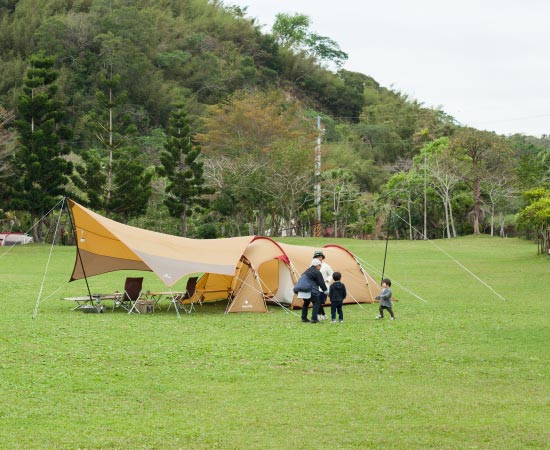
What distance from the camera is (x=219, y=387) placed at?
8758 millimetres

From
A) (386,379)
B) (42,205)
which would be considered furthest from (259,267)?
(42,205)

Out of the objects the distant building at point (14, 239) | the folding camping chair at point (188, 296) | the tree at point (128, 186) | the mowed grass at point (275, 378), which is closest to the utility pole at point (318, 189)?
the tree at point (128, 186)

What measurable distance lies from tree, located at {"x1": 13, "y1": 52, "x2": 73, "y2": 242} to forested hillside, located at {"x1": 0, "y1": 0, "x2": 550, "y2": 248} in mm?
66

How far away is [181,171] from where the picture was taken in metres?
43.4

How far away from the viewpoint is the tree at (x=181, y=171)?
4262 cm

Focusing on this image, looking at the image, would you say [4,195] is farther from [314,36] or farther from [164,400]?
[314,36]

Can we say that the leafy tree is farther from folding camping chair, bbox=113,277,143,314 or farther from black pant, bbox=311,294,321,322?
black pant, bbox=311,294,321,322

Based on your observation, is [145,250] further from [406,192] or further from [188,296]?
[406,192]

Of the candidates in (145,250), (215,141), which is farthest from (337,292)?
(215,141)

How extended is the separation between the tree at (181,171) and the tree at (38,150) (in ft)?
19.7

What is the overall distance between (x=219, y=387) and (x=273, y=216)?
42053 millimetres

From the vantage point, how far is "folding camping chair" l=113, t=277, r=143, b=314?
16.1m

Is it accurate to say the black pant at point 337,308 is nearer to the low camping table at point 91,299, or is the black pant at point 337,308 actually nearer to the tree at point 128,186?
the low camping table at point 91,299

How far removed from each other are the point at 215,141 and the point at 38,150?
54.3 feet
